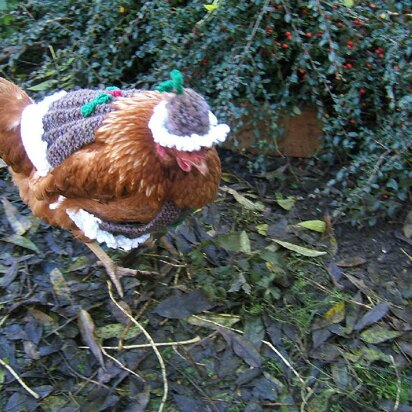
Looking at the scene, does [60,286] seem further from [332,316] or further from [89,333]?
[332,316]

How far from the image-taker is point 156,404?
2.17 meters

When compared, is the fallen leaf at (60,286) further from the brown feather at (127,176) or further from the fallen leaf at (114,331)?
the brown feather at (127,176)

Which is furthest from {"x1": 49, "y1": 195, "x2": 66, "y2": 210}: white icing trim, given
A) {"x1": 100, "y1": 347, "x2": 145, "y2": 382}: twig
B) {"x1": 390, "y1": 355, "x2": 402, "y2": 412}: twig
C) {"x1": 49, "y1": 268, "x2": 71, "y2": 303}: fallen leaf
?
{"x1": 390, "y1": 355, "x2": 402, "y2": 412}: twig

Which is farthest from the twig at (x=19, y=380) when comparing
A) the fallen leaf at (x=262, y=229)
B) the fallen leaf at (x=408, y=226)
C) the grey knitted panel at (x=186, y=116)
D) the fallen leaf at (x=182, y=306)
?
the fallen leaf at (x=408, y=226)

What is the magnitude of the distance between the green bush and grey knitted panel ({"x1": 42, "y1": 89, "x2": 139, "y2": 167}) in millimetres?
807

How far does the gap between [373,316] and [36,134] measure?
5.48 feet

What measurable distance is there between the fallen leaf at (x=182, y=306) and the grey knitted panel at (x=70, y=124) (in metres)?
0.79

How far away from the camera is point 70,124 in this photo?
85.2 inches

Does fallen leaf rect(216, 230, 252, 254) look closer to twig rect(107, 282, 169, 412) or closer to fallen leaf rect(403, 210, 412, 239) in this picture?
twig rect(107, 282, 169, 412)

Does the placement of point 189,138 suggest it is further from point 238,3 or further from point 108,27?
point 108,27

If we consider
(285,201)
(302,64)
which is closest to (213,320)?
(285,201)

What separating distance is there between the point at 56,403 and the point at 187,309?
66cm

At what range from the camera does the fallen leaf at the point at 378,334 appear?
2.38 metres

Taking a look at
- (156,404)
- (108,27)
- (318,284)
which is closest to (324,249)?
(318,284)
